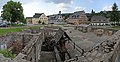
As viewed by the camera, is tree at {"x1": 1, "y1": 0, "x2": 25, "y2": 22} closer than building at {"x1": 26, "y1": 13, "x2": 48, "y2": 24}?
Yes

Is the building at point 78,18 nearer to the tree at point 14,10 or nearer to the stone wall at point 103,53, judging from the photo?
the tree at point 14,10

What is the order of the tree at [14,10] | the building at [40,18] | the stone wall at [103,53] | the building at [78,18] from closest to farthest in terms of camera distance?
1. the stone wall at [103,53]
2. the tree at [14,10]
3. the building at [78,18]
4. the building at [40,18]

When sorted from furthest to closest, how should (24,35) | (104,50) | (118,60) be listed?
(24,35), (104,50), (118,60)

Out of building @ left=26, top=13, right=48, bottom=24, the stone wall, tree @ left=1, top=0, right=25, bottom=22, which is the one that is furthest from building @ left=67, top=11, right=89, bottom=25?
the stone wall

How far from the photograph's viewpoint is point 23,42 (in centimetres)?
2520

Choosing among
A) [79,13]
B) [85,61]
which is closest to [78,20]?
[79,13]

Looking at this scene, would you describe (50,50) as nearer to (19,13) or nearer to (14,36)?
(14,36)

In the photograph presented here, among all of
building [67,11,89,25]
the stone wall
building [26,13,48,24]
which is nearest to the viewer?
the stone wall

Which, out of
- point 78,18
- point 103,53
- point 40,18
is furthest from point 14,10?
point 103,53

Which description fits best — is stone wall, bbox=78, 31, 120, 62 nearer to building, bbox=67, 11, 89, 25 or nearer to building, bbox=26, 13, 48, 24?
building, bbox=67, 11, 89, 25

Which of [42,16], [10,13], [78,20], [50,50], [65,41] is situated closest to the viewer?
A: [65,41]

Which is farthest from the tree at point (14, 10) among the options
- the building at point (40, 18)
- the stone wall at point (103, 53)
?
the stone wall at point (103, 53)

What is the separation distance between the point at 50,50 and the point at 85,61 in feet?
51.2

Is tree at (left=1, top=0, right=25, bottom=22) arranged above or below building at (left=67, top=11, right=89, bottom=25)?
above
